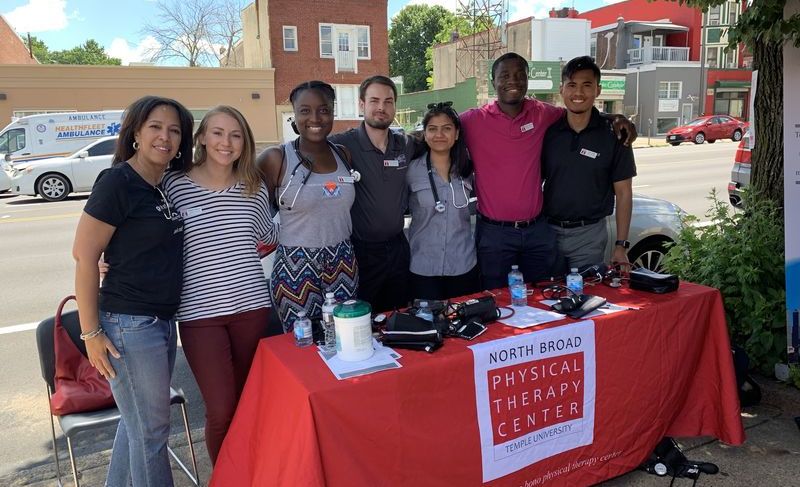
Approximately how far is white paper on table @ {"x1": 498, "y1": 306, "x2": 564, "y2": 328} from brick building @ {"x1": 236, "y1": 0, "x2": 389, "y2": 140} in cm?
2551

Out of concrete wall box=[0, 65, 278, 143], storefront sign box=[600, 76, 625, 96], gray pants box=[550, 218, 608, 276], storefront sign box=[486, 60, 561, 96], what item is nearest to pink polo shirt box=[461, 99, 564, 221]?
gray pants box=[550, 218, 608, 276]

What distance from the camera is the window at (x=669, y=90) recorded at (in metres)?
34.0

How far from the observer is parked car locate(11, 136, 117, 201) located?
14648 millimetres

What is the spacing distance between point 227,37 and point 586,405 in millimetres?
40113

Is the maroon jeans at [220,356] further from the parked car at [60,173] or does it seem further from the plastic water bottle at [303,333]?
the parked car at [60,173]

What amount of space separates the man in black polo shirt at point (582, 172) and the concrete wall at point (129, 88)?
24186 mm

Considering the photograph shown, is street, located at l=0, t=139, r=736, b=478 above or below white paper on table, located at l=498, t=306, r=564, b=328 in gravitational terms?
below

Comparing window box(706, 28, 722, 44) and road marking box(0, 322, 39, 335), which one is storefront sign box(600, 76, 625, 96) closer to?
window box(706, 28, 722, 44)

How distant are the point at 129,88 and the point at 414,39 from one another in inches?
1376

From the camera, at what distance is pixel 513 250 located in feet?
12.1

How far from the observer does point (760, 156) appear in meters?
4.21

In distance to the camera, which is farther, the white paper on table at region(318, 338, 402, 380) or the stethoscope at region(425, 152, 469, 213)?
the stethoscope at region(425, 152, 469, 213)

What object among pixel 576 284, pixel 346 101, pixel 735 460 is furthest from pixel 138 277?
pixel 346 101

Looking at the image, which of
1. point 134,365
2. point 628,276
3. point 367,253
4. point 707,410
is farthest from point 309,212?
point 707,410
